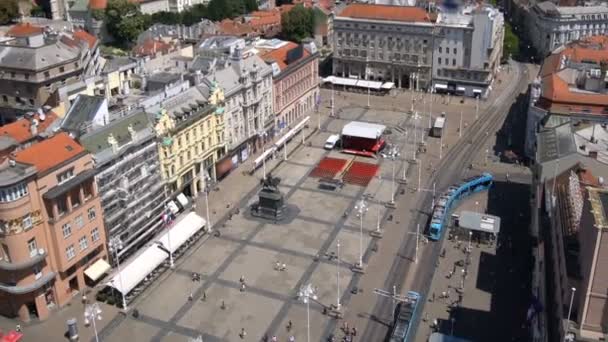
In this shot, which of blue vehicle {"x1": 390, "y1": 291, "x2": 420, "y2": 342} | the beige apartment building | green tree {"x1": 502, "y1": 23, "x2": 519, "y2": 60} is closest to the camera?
blue vehicle {"x1": 390, "y1": 291, "x2": 420, "y2": 342}

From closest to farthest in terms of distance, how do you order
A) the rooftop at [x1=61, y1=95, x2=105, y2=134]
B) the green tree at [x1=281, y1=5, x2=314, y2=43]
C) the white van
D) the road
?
the road, the rooftop at [x1=61, y1=95, x2=105, y2=134], the white van, the green tree at [x1=281, y1=5, x2=314, y2=43]

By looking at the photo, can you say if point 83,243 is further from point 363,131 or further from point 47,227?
point 363,131

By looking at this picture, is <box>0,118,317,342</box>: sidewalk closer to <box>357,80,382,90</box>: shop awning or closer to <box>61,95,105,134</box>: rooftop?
<box>61,95,105,134</box>: rooftop

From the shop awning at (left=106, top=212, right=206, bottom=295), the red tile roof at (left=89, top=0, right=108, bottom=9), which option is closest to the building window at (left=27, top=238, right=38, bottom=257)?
the shop awning at (left=106, top=212, right=206, bottom=295)

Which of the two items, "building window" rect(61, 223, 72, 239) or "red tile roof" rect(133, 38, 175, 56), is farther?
"red tile roof" rect(133, 38, 175, 56)

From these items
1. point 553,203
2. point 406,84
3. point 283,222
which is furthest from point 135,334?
point 406,84

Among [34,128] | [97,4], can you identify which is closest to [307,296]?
[34,128]

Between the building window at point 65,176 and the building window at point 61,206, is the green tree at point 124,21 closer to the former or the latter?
the building window at point 65,176
